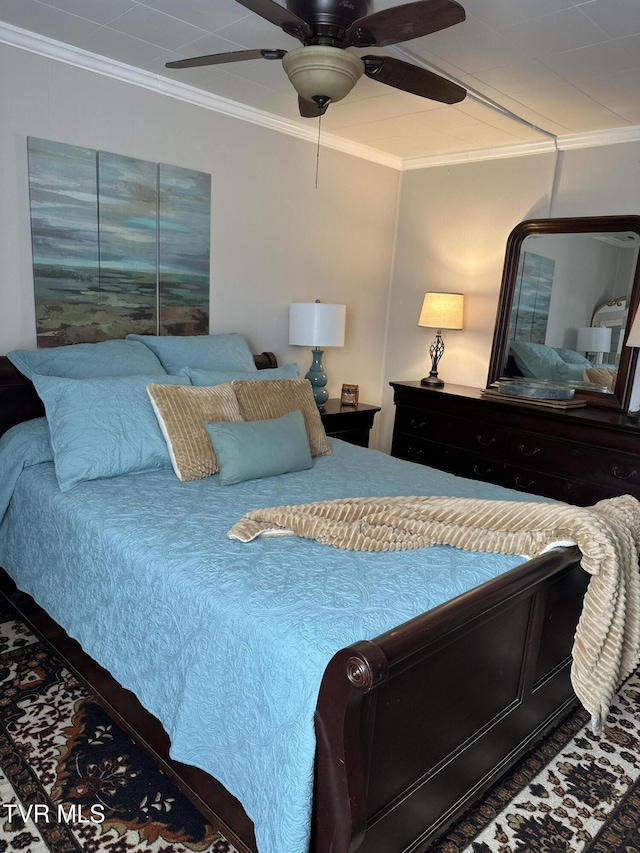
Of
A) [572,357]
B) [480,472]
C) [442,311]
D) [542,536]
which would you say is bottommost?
[480,472]

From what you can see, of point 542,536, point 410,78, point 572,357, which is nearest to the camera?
point 542,536

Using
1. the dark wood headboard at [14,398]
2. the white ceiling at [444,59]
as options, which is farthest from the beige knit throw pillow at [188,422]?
the white ceiling at [444,59]

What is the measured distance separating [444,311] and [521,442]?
108 centimetres

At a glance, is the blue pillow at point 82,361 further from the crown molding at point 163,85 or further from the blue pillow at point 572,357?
the blue pillow at point 572,357

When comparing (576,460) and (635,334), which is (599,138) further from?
(576,460)

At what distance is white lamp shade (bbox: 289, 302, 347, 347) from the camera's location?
146 inches

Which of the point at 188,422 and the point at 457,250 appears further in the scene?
the point at 457,250

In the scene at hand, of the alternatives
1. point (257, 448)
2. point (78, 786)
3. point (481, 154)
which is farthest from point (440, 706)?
point (481, 154)

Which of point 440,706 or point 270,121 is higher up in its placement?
point 270,121

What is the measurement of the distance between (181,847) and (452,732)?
0.76m

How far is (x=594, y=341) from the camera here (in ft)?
11.7

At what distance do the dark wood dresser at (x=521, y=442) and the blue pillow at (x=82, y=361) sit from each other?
1.90m

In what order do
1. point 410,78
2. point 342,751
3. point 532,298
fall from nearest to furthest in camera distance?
point 342,751
point 410,78
point 532,298

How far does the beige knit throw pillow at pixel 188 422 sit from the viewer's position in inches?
93.3
